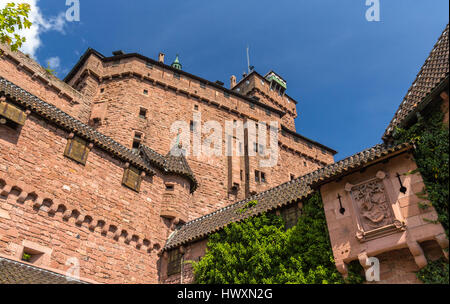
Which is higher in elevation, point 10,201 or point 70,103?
point 70,103

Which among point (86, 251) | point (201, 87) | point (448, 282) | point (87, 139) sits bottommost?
point (448, 282)

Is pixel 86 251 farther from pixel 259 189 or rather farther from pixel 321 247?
pixel 259 189

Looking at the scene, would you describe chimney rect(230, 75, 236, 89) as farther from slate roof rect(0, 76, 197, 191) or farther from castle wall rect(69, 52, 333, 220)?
slate roof rect(0, 76, 197, 191)

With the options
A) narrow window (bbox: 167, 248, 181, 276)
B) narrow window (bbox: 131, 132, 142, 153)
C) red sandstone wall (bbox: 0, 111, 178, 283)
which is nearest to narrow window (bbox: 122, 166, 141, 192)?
red sandstone wall (bbox: 0, 111, 178, 283)

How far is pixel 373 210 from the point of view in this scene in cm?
1086

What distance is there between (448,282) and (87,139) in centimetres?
1422

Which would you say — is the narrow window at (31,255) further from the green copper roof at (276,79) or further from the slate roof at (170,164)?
the green copper roof at (276,79)

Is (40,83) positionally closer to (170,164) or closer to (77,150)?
(170,164)

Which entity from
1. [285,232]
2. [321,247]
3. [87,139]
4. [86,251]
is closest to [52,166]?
[87,139]

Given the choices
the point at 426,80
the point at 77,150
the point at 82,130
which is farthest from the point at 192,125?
the point at 426,80

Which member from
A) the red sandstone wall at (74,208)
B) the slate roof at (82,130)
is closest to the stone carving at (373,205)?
the red sandstone wall at (74,208)

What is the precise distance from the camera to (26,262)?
1193cm

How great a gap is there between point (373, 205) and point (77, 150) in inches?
471

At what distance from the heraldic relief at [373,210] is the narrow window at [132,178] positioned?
33.4ft
